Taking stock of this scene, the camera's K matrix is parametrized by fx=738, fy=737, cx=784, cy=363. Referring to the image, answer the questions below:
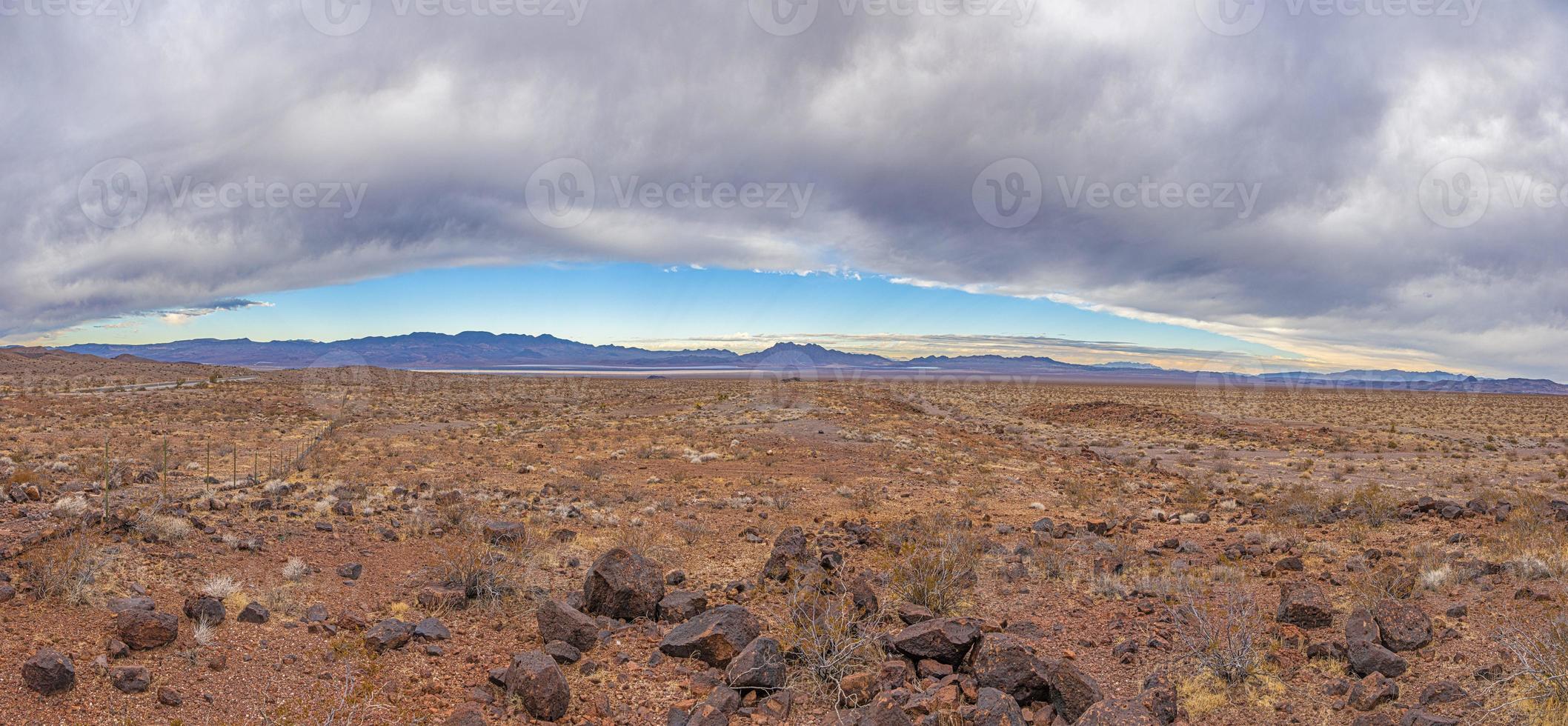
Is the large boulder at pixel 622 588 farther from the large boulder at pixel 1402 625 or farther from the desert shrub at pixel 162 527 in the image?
the large boulder at pixel 1402 625

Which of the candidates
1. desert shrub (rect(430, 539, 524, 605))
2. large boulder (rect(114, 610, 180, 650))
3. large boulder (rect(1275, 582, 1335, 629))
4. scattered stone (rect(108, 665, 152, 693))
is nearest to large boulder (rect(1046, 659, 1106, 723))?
large boulder (rect(1275, 582, 1335, 629))

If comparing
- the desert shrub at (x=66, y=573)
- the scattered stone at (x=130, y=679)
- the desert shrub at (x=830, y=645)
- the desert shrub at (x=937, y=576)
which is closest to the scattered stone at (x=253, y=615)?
the scattered stone at (x=130, y=679)

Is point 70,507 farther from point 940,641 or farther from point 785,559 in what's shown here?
point 940,641

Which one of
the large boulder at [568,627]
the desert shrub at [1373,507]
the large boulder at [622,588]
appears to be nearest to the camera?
the large boulder at [568,627]

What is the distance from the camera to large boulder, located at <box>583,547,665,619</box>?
8727 millimetres

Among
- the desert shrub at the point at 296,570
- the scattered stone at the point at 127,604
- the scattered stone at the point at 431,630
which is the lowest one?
the scattered stone at the point at 431,630

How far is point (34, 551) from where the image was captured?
838 cm

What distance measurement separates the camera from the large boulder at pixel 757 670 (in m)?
7.11

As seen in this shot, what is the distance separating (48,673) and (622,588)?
4875mm

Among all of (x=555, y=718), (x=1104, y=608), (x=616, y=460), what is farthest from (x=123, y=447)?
(x=1104, y=608)

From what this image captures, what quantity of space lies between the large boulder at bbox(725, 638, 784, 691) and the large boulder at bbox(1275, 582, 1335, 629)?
5781mm

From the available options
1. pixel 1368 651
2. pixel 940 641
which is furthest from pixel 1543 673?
pixel 940 641

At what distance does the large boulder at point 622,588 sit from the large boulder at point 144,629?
396cm

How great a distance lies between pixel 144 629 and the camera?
6.81 m
